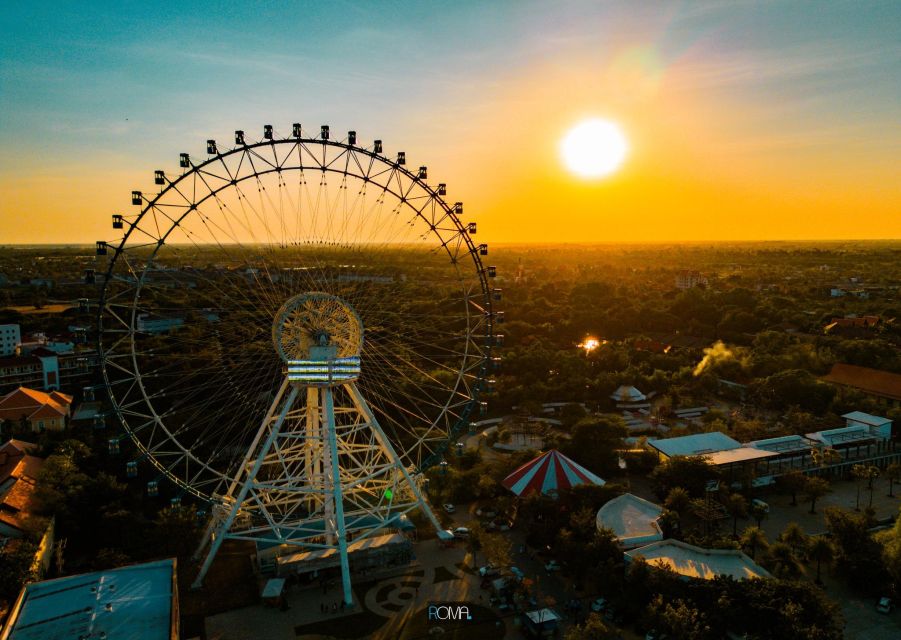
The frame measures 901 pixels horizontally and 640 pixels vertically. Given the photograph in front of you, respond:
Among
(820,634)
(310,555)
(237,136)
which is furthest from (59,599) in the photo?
(820,634)

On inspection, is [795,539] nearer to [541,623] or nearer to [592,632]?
[592,632]

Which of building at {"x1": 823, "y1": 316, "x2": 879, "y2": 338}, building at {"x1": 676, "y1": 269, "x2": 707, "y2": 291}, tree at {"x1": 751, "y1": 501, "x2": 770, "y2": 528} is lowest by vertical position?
tree at {"x1": 751, "y1": 501, "x2": 770, "y2": 528}

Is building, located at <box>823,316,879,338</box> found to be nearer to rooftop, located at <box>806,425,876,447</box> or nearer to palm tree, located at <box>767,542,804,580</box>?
rooftop, located at <box>806,425,876,447</box>

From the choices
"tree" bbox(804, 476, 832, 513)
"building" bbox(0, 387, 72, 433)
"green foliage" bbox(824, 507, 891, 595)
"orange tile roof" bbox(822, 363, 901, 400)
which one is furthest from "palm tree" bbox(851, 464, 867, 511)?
"building" bbox(0, 387, 72, 433)

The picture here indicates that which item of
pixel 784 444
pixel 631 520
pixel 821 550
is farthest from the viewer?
pixel 784 444

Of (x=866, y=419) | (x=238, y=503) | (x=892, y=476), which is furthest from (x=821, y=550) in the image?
(x=238, y=503)

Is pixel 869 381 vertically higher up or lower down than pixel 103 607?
higher up
